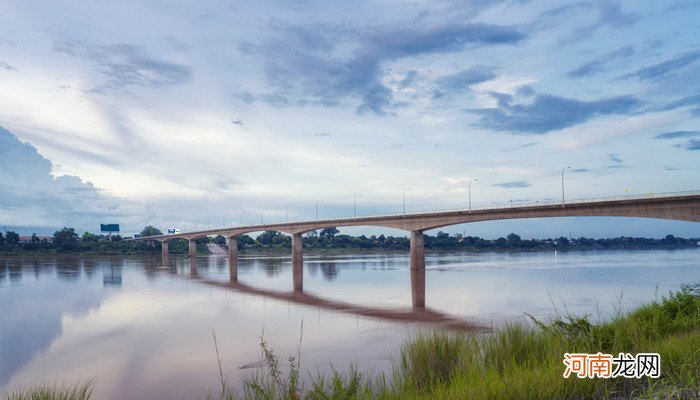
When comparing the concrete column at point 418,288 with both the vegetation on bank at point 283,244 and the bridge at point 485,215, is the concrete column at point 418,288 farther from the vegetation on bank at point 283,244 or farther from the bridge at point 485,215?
the vegetation on bank at point 283,244

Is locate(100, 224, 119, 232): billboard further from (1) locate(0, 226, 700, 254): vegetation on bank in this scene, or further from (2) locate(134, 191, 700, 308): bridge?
(2) locate(134, 191, 700, 308): bridge

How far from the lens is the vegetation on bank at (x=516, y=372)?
27.2 ft

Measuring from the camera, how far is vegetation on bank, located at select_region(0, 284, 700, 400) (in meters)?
8.30

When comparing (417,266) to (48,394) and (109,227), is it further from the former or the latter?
(109,227)

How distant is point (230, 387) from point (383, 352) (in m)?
6.89

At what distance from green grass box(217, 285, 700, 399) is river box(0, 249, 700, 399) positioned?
15.0ft

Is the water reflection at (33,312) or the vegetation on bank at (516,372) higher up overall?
the vegetation on bank at (516,372)

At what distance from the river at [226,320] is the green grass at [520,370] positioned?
4.56m

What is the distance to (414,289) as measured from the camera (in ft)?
148

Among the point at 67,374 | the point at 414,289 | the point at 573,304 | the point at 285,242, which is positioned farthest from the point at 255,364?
the point at 285,242

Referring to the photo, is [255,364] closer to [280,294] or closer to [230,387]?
[230,387]

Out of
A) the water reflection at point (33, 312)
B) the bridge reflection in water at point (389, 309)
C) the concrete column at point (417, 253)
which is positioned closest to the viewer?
the water reflection at point (33, 312)

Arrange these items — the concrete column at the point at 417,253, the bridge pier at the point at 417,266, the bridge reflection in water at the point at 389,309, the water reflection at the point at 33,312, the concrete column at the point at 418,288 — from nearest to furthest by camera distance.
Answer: the water reflection at the point at 33,312 < the bridge reflection in water at the point at 389,309 < the concrete column at the point at 418,288 < the bridge pier at the point at 417,266 < the concrete column at the point at 417,253

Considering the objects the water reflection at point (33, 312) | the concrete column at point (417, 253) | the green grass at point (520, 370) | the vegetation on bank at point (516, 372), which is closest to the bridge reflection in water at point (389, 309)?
the green grass at point (520, 370)
